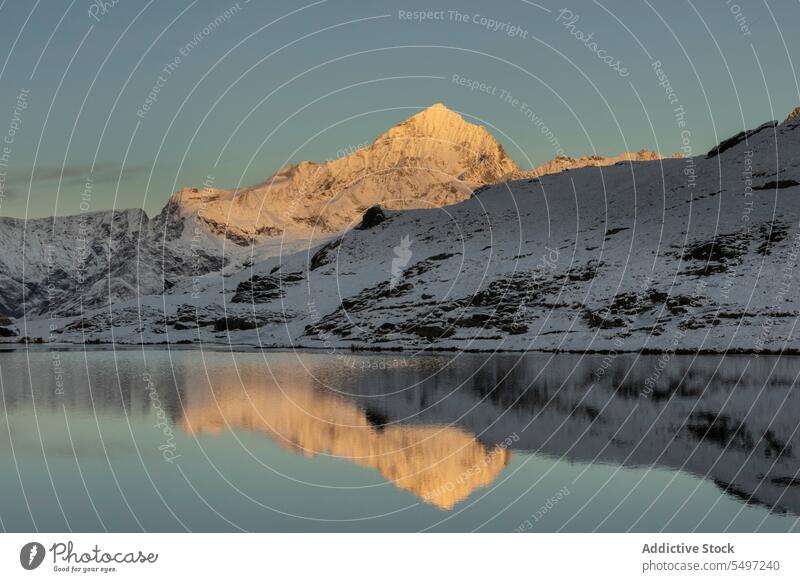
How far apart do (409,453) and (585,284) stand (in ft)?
333

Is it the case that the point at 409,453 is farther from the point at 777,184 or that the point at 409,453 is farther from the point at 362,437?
the point at 777,184

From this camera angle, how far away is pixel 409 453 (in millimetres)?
42969

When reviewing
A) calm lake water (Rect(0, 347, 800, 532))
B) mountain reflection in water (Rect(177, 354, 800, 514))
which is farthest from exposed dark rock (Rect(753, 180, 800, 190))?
calm lake water (Rect(0, 347, 800, 532))

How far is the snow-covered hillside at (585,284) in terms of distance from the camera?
383 feet

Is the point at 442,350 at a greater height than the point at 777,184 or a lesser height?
lesser

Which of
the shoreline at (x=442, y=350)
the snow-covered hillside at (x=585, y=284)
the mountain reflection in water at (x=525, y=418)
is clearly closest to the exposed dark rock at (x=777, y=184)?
the snow-covered hillside at (x=585, y=284)

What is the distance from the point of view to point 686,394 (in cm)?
6272

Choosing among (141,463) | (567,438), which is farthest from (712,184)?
(141,463)

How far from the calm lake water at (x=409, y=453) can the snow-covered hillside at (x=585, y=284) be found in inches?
1525

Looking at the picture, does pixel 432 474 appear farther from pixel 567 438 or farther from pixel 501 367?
pixel 501 367
